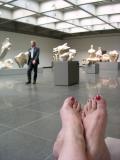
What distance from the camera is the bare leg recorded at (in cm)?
112

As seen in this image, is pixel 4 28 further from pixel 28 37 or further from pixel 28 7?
pixel 28 7

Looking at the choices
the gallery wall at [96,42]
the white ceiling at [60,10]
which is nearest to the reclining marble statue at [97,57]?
the white ceiling at [60,10]

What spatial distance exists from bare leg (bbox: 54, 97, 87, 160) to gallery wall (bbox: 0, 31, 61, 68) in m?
21.6

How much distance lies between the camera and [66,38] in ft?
107

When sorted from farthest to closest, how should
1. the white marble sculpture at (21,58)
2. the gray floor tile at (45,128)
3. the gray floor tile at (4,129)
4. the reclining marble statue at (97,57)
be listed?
the reclining marble statue at (97,57) < the white marble sculpture at (21,58) < the gray floor tile at (4,129) < the gray floor tile at (45,128)

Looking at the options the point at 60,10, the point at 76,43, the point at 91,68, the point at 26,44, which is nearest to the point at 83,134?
the point at 91,68

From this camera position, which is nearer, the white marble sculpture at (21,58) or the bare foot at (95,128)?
the bare foot at (95,128)

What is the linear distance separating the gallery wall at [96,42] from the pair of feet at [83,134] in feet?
93.3

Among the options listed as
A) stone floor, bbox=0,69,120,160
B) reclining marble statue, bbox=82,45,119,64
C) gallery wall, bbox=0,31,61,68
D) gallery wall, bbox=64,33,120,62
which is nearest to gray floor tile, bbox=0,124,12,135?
stone floor, bbox=0,69,120,160

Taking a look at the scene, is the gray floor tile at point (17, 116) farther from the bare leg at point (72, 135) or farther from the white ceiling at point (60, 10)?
the white ceiling at point (60, 10)

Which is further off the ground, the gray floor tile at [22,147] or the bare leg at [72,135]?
the bare leg at [72,135]

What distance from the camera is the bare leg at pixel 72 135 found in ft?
3.67

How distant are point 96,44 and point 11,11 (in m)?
14.1

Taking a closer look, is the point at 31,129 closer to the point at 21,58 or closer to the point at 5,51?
the point at 5,51
